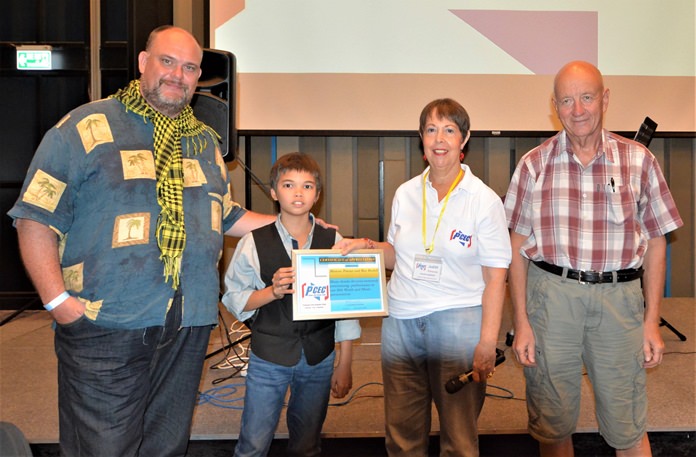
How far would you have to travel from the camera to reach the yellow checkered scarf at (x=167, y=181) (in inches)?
73.2

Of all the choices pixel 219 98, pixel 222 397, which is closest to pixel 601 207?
pixel 222 397

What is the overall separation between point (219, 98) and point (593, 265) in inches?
→ 96.8

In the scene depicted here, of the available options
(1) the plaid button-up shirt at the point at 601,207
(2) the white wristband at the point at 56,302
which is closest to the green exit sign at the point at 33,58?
(2) the white wristband at the point at 56,302

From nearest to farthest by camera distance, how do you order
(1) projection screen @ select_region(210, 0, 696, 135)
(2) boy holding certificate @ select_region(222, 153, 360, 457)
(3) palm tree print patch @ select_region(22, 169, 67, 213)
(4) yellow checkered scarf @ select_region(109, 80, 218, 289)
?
(3) palm tree print patch @ select_region(22, 169, 67, 213) → (4) yellow checkered scarf @ select_region(109, 80, 218, 289) → (2) boy holding certificate @ select_region(222, 153, 360, 457) → (1) projection screen @ select_region(210, 0, 696, 135)

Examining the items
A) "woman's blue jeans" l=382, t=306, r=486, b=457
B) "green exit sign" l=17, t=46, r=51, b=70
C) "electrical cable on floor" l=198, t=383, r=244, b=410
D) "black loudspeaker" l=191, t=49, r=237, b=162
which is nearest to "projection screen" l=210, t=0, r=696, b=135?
"black loudspeaker" l=191, t=49, r=237, b=162

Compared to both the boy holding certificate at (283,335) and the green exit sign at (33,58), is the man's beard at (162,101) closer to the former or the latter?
the boy holding certificate at (283,335)

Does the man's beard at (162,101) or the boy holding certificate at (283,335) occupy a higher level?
the man's beard at (162,101)

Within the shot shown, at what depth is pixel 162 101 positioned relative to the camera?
193 centimetres

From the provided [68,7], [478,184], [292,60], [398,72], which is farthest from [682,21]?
[68,7]

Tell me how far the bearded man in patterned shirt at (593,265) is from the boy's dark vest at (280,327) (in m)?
0.80

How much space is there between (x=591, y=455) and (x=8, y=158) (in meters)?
5.47

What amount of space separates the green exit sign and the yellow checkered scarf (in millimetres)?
4146

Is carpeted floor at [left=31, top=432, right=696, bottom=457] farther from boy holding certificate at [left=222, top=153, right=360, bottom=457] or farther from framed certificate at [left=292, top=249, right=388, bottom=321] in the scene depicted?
framed certificate at [left=292, top=249, right=388, bottom=321]

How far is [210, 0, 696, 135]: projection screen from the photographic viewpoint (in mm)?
4930
